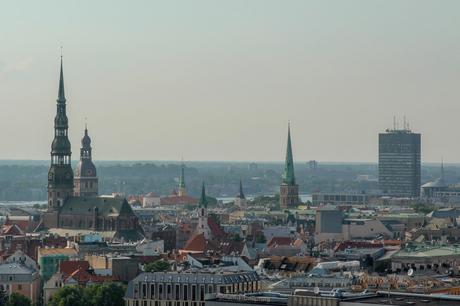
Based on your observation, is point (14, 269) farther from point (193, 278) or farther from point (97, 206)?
point (97, 206)

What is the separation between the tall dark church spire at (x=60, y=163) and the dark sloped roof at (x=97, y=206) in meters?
0.98

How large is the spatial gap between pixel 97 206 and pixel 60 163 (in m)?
5.66

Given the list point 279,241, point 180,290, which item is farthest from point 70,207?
point 180,290

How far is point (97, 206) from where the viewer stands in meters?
134

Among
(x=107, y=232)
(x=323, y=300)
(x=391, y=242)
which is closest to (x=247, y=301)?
(x=323, y=300)

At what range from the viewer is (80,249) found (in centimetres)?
10962

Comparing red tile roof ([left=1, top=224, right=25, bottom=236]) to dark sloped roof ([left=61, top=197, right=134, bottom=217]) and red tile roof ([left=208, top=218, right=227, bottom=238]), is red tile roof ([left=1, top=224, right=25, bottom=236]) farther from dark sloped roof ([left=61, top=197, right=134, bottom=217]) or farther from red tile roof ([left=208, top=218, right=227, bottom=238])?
red tile roof ([left=208, top=218, right=227, bottom=238])

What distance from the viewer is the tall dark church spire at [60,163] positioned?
138 meters

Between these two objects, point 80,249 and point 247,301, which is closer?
point 247,301

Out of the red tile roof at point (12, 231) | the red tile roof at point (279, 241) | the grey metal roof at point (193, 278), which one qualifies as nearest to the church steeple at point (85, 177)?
the red tile roof at point (12, 231)

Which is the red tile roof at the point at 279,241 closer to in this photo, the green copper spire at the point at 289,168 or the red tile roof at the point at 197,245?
the red tile roof at the point at 197,245

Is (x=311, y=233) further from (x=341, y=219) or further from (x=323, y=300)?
(x=323, y=300)

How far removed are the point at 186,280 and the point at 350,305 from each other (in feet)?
64.5

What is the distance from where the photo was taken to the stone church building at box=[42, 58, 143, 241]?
13200cm
